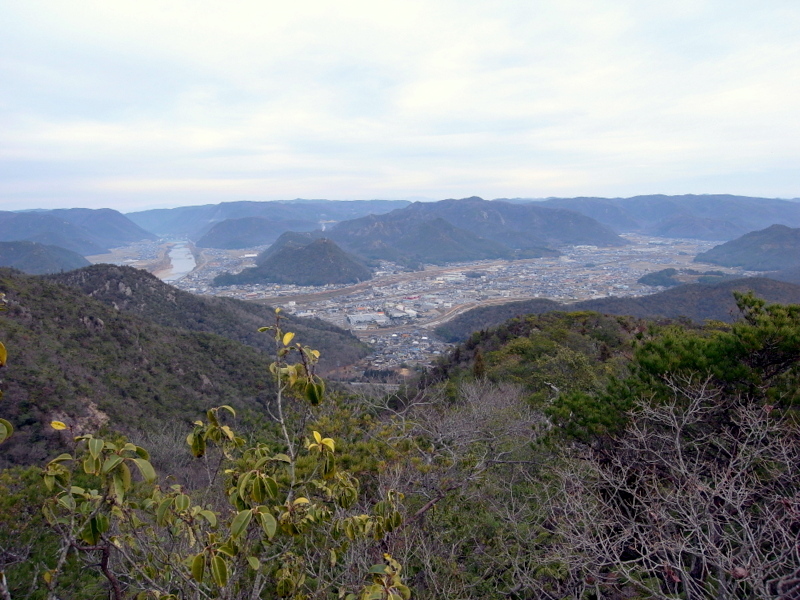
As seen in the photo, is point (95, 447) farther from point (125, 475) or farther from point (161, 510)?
point (161, 510)

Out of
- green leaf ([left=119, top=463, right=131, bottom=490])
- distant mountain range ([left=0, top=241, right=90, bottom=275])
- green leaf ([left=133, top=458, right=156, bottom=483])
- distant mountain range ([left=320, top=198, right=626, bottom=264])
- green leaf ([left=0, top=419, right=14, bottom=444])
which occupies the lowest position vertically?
distant mountain range ([left=0, top=241, right=90, bottom=275])

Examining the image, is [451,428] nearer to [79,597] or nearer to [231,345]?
[79,597]

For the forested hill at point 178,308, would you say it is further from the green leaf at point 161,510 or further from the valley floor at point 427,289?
the green leaf at point 161,510

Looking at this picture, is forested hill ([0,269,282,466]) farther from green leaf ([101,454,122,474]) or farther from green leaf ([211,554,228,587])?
green leaf ([211,554,228,587])

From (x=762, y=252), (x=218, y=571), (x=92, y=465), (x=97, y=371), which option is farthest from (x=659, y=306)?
(x=762, y=252)

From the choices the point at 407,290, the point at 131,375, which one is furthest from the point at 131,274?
the point at 407,290

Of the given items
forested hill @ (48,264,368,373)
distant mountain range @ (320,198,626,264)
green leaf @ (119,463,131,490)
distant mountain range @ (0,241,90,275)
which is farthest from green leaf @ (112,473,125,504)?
distant mountain range @ (320,198,626,264)
